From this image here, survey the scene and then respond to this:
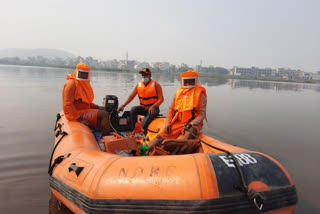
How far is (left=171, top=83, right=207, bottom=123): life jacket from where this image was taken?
3375mm

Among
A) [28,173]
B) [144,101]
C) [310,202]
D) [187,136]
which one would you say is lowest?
[310,202]

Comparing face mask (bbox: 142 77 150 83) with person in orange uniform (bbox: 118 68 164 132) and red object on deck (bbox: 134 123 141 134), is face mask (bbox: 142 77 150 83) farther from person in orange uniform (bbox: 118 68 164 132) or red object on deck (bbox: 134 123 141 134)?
red object on deck (bbox: 134 123 141 134)

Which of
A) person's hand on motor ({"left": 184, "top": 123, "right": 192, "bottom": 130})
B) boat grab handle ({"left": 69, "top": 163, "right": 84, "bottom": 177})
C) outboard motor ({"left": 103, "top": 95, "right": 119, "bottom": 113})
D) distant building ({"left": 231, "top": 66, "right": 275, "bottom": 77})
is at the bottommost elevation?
boat grab handle ({"left": 69, "top": 163, "right": 84, "bottom": 177})

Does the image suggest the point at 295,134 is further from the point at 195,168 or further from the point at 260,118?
the point at 195,168

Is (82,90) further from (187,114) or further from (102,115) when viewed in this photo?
(187,114)

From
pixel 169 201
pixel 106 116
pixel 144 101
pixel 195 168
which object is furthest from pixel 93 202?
pixel 144 101

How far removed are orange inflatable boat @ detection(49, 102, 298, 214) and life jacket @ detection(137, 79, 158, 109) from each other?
261 centimetres

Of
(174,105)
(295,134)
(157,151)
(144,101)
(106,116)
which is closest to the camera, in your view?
(157,151)

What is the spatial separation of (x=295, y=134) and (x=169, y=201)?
6.77 metres

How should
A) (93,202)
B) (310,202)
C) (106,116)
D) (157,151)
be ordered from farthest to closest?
(106,116), (310,202), (157,151), (93,202)

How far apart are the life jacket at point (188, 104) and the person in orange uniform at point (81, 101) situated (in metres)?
1.52

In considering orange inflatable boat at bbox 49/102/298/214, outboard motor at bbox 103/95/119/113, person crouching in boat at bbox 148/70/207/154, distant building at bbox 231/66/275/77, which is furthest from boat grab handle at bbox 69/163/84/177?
distant building at bbox 231/66/275/77

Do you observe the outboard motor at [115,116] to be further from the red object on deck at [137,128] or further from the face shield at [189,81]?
the face shield at [189,81]

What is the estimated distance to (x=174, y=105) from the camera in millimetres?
3686
